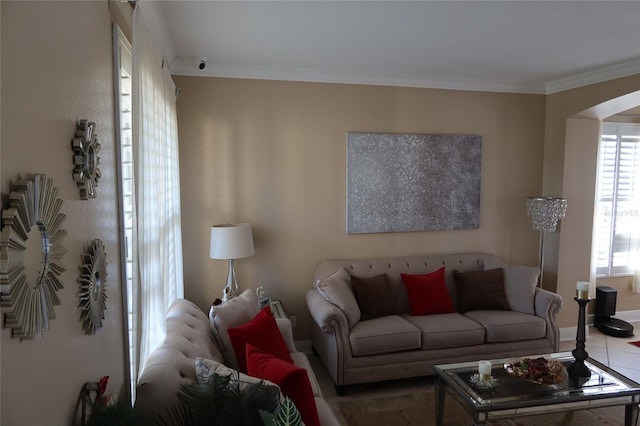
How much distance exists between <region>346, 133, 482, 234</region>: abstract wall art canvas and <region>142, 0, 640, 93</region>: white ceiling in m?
0.62

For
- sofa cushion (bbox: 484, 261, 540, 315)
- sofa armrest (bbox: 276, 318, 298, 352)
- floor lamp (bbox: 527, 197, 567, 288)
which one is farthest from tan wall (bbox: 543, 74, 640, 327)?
sofa armrest (bbox: 276, 318, 298, 352)

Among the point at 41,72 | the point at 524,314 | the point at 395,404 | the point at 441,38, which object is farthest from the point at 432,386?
the point at 41,72

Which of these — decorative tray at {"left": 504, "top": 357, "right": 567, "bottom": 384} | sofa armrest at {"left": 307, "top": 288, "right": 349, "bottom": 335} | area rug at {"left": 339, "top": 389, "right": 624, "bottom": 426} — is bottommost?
area rug at {"left": 339, "top": 389, "right": 624, "bottom": 426}

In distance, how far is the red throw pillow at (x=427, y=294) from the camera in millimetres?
3723

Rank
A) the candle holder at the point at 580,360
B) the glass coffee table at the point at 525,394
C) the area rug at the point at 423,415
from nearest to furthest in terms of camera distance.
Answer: the glass coffee table at the point at 525,394
the candle holder at the point at 580,360
the area rug at the point at 423,415

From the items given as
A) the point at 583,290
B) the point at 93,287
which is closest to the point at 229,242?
the point at 93,287

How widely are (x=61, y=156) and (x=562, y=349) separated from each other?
4689 millimetres

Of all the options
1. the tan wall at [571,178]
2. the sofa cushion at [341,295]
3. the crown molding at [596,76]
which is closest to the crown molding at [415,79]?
the crown molding at [596,76]

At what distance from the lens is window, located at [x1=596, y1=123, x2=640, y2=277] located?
489 cm

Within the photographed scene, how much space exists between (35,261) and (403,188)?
3.60 m

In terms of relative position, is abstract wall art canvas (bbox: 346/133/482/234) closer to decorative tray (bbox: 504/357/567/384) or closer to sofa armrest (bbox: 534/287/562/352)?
sofa armrest (bbox: 534/287/562/352)

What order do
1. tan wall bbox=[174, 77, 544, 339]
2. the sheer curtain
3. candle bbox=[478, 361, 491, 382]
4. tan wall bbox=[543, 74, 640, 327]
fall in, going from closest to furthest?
the sheer curtain < candle bbox=[478, 361, 491, 382] < tan wall bbox=[174, 77, 544, 339] < tan wall bbox=[543, 74, 640, 327]

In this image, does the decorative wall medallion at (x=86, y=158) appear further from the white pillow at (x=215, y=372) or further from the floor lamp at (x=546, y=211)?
the floor lamp at (x=546, y=211)

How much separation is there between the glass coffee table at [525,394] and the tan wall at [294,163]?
166 centimetres
